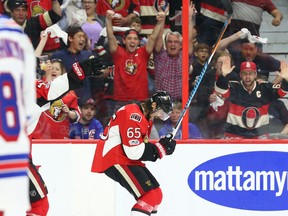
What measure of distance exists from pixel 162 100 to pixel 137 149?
1.21 ft

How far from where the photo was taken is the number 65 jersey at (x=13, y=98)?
2518mm

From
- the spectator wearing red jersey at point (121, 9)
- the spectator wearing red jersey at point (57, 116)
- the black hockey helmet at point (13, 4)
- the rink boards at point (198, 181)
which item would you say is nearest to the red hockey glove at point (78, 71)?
the rink boards at point (198, 181)

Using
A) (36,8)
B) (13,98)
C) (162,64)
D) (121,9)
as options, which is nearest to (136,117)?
(162,64)

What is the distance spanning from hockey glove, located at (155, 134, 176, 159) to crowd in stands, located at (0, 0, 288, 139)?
36 centimetres

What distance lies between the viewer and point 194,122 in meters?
5.93

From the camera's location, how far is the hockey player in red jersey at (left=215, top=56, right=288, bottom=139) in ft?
19.3

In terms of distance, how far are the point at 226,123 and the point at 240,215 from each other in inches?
25.0

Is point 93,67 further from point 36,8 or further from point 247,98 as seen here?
point 36,8

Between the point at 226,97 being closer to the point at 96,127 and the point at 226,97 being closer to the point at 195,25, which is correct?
the point at 195,25

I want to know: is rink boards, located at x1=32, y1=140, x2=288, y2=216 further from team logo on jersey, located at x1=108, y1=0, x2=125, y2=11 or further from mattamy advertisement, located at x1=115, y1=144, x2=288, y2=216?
team logo on jersey, located at x1=108, y1=0, x2=125, y2=11

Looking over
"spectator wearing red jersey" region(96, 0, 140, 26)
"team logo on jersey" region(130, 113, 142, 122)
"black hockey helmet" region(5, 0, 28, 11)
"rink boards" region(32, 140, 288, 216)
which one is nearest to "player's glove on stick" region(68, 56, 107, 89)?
"team logo on jersey" region(130, 113, 142, 122)

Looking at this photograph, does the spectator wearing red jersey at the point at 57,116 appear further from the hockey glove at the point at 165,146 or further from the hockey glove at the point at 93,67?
the hockey glove at the point at 93,67

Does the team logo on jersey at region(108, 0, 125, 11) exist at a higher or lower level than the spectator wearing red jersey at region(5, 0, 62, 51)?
higher

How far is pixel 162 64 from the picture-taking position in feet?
20.0
